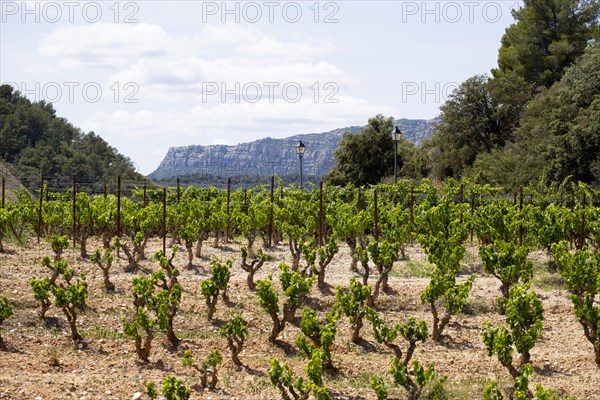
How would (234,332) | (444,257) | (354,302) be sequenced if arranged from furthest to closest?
(444,257) < (354,302) < (234,332)

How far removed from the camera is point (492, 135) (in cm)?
4338

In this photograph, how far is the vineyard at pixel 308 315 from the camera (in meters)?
10.9

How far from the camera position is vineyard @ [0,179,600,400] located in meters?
10.9

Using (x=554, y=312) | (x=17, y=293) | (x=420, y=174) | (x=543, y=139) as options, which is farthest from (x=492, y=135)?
(x=17, y=293)

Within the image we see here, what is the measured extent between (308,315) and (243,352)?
4.82 ft

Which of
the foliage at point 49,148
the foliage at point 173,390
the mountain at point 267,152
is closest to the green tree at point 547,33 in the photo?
the foliage at point 49,148

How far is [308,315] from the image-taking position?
11.9 m

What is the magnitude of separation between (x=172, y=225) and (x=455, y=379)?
11.4 m

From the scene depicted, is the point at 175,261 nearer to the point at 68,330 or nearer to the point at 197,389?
the point at 68,330

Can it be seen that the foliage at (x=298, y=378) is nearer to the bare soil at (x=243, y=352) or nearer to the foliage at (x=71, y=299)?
the bare soil at (x=243, y=352)

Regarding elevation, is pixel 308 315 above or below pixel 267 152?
below

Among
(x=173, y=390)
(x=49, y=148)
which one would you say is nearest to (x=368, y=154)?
(x=49, y=148)

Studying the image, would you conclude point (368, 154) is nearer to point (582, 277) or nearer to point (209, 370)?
point (582, 277)

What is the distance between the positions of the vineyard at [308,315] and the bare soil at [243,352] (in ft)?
0.12
